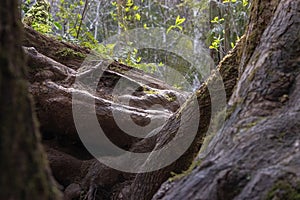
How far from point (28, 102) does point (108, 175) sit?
10.5 feet

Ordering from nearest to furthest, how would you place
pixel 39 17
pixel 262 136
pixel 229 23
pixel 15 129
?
1. pixel 15 129
2. pixel 262 136
3. pixel 39 17
4. pixel 229 23

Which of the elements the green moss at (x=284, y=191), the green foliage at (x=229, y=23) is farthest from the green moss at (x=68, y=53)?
the green moss at (x=284, y=191)

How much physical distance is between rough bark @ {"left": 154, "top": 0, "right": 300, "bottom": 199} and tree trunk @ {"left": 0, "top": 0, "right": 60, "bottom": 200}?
2.71ft

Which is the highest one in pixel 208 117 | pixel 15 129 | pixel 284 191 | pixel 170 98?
pixel 15 129

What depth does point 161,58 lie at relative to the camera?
35.4 ft

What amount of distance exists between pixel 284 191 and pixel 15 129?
1126mm

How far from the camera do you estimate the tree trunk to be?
133cm

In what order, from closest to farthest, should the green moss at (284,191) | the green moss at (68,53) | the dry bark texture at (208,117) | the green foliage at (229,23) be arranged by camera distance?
the green moss at (284,191) → the dry bark texture at (208,117) → the green moss at (68,53) → the green foliage at (229,23)

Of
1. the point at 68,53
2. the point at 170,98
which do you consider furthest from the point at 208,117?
the point at 68,53

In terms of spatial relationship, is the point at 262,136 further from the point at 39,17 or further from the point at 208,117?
the point at 39,17

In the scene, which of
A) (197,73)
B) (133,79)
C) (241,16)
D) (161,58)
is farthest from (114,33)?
(133,79)

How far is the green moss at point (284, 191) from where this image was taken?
1918 millimetres

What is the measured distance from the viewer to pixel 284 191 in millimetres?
1931

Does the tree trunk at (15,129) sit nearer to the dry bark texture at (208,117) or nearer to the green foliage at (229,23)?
the dry bark texture at (208,117)
